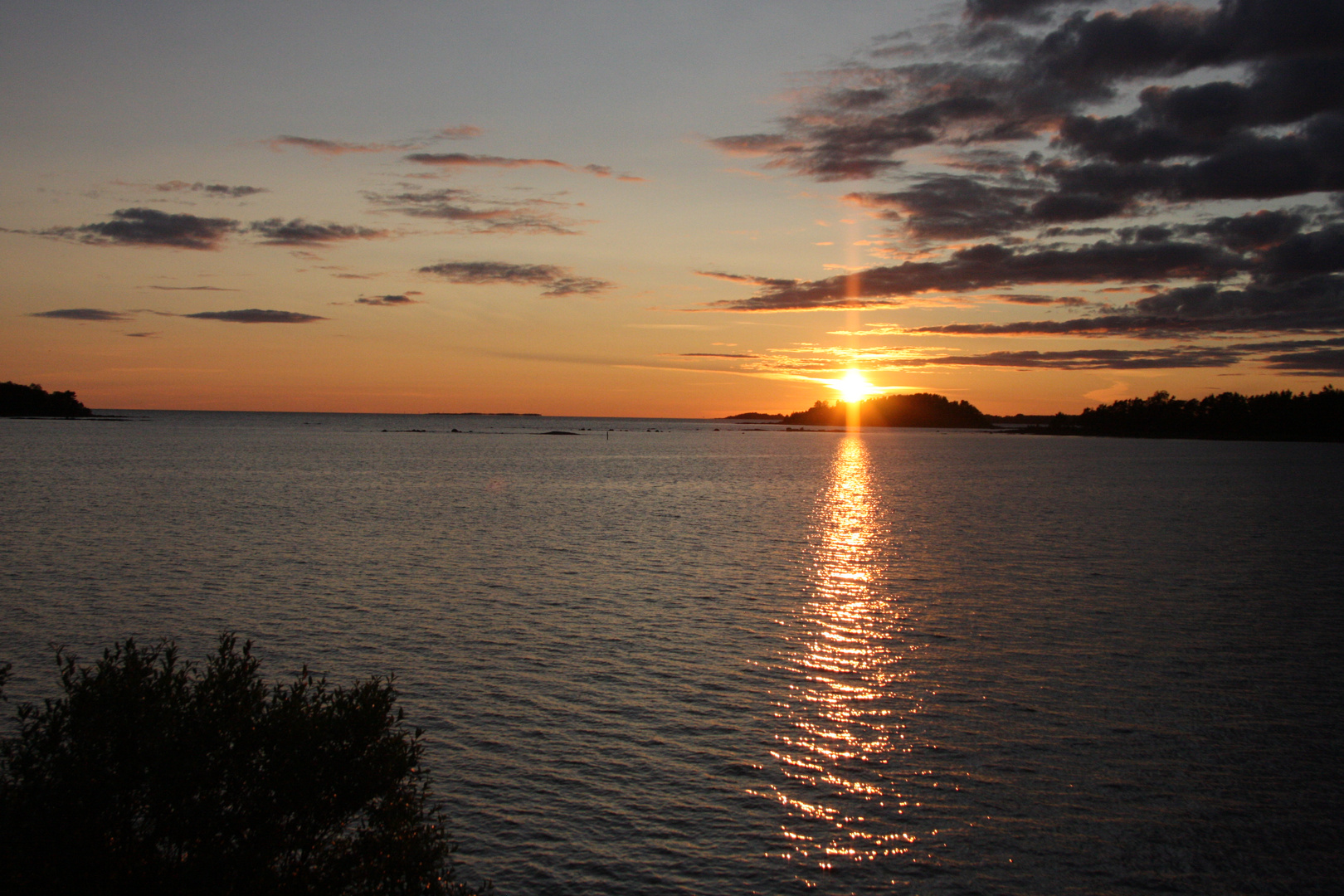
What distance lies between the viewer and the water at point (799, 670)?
44.2 feet

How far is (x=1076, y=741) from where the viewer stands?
17.5m

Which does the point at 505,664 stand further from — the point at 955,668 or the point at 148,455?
the point at 148,455

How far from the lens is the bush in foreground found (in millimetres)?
9203

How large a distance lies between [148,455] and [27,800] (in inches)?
5264

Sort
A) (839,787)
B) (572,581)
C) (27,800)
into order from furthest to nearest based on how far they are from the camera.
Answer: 1. (572,581)
2. (839,787)
3. (27,800)

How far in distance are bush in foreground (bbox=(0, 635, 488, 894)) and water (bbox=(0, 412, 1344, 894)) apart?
10.4 ft

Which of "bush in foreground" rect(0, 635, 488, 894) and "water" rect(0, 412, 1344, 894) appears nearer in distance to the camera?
"bush in foreground" rect(0, 635, 488, 894)

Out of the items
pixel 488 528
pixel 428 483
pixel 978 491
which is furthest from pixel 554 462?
pixel 488 528

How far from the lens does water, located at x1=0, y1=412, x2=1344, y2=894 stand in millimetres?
13469

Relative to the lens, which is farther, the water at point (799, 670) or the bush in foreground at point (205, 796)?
the water at point (799, 670)

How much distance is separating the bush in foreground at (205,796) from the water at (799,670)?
3.16 meters

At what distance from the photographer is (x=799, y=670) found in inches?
896

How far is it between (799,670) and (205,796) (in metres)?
15.7

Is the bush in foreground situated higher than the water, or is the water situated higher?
the bush in foreground
